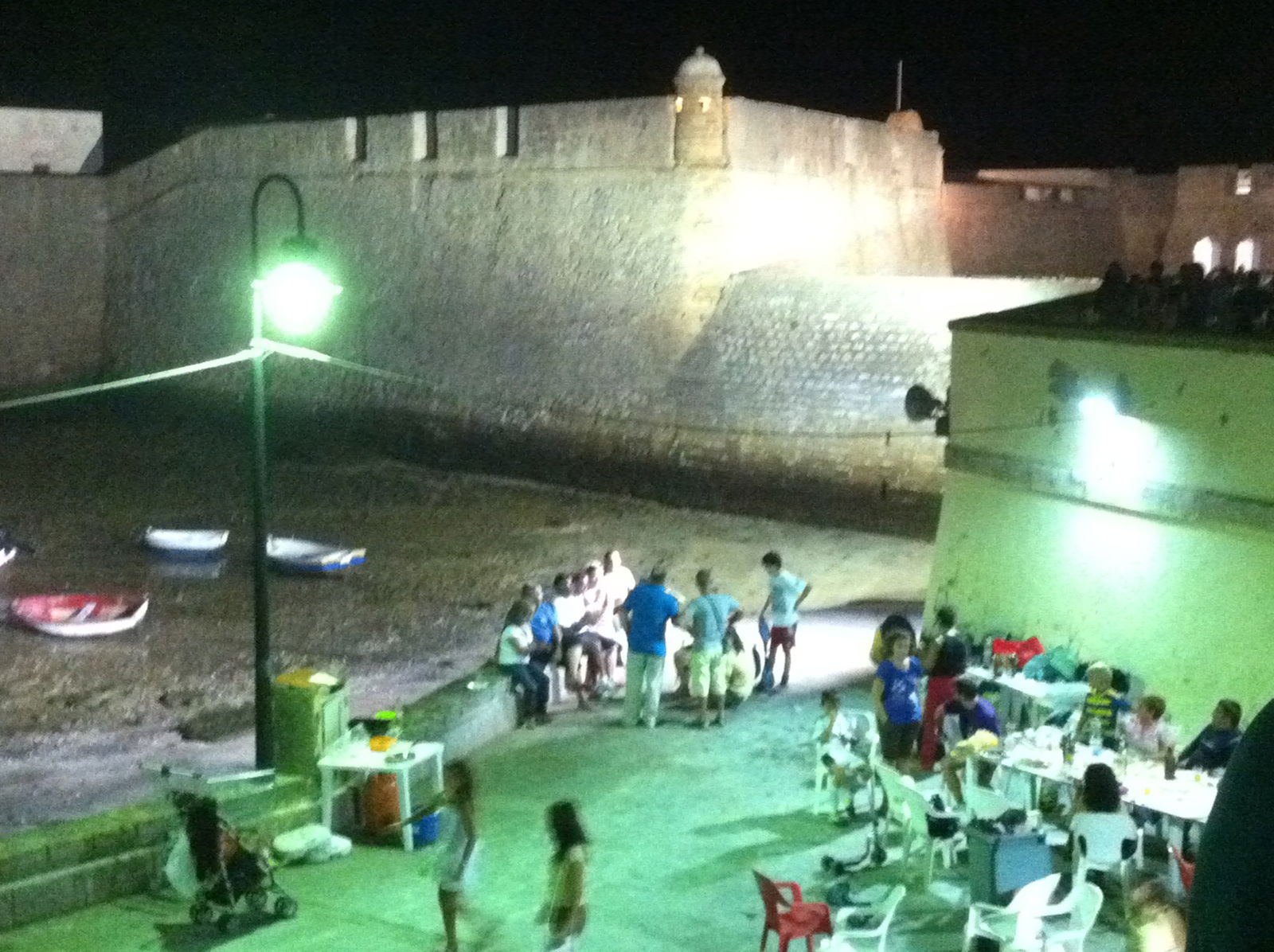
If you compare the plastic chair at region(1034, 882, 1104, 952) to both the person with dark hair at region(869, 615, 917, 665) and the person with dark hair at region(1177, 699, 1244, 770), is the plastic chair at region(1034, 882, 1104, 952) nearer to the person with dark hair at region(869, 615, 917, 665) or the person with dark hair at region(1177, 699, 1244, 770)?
the person with dark hair at region(1177, 699, 1244, 770)

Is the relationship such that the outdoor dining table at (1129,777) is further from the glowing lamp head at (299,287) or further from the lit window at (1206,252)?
the lit window at (1206,252)

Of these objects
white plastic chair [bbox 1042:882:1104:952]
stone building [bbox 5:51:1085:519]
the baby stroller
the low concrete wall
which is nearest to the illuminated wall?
white plastic chair [bbox 1042:882:1104:952]

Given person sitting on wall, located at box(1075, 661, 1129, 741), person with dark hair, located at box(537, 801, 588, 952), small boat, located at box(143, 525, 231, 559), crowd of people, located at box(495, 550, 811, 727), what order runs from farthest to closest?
small boat, located at box(143, 525, 231, 559) → crowd of people, located at box(495, 550, 811, 727) → person sitting on wall, located at box(1075, 661, 1129, 741) → person with dark hair, located at box(537, 801, 588, 952)

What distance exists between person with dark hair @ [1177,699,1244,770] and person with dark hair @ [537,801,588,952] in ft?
11.4

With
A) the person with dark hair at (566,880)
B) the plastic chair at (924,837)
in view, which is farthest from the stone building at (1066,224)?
the person with dark hair at (566,880)

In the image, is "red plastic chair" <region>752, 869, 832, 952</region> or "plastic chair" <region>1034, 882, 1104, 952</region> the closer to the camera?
"plastic chair" <region>1034, 882, 1104, 952</region>

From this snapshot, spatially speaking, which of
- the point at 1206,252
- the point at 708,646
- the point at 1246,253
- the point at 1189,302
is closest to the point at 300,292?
the point at 708,646

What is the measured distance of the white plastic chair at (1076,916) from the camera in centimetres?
562

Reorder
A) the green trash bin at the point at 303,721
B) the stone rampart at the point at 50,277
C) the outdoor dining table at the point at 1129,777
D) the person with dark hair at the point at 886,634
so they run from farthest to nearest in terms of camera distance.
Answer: the stone rampart at the point at 50,277, the person with dark hair at the point at 886,634, the green trash bin at the point at 303,721, the outdoor dining table at the point at 1129,777

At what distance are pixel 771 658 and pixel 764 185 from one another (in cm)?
1281

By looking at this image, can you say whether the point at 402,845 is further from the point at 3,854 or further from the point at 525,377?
the point at 525,377

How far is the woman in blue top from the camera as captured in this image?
323 inches

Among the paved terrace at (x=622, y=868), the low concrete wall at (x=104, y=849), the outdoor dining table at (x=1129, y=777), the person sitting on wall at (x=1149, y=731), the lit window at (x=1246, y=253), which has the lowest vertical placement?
the paved terrace at (x=622, y=868)

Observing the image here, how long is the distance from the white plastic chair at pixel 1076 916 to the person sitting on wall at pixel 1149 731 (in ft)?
6.31
